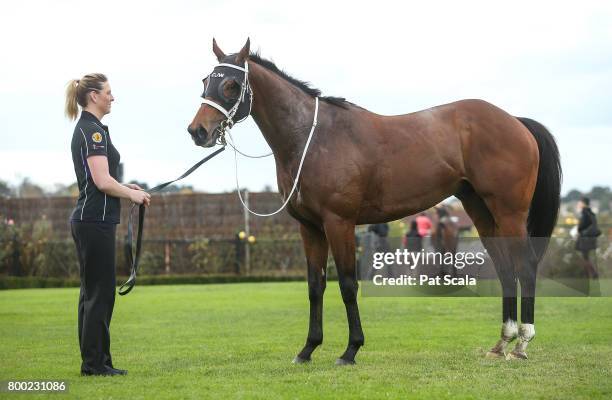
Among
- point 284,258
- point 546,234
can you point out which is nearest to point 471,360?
point 546,234

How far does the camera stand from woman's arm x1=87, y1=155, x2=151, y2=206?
6527mm

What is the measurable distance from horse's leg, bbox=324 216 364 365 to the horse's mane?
1.14 meters

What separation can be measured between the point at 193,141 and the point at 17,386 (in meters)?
2.27

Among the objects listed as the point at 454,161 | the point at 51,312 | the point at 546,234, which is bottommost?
the point at 51,312

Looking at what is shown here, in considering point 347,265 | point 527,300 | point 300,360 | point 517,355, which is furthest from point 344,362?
point 527,300

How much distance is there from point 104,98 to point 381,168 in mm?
2386

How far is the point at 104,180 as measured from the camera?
6527mm

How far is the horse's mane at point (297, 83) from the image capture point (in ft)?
24.6

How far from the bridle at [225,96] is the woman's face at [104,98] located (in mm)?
748

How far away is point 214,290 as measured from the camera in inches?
738

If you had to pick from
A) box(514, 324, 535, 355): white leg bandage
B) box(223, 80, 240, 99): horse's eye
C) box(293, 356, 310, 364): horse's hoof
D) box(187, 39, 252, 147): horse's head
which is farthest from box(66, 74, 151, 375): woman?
box(514, 324, 535, 355): white leg bandage

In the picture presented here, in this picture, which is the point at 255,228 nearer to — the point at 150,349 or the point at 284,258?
the point at 284,258

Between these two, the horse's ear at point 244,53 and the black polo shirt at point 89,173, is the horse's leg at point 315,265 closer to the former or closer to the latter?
the horse's ear at point 244,53

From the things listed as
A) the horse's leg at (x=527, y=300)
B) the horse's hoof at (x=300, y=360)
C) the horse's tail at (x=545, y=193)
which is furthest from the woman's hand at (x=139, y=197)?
the horse's tail at (x=545, y=193)
